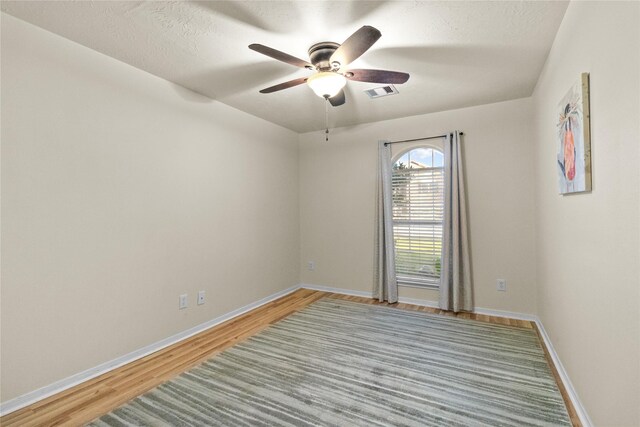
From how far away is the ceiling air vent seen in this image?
3.04 m

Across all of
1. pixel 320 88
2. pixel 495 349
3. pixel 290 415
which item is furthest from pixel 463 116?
pixel 290 415

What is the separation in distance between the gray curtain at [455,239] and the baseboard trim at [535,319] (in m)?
0.24

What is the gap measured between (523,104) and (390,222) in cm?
199

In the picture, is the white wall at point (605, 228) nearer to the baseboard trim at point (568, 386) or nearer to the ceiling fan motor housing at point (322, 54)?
the baseboard trim at point (568, 386)

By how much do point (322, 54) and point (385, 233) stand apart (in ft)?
8.26

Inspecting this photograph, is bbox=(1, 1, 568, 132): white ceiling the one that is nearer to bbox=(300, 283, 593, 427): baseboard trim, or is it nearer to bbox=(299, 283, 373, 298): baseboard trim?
bbox=(300, 283, 593, 427): baseboard trim

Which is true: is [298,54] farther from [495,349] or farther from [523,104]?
[495,349]

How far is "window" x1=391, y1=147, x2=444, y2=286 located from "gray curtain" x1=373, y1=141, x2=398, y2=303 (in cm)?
12

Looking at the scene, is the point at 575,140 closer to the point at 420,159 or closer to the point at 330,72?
the point at 330,72

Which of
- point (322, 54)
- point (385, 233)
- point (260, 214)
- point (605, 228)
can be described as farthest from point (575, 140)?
point (260, 214)

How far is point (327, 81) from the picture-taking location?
84.4 inches

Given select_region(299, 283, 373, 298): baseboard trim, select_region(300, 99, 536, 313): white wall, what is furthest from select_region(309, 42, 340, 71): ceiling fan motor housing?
select_region(299, 283, 373, 298): baseboard trim

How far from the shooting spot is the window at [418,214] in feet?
12.7

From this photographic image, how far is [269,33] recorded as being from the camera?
81.8 inches
